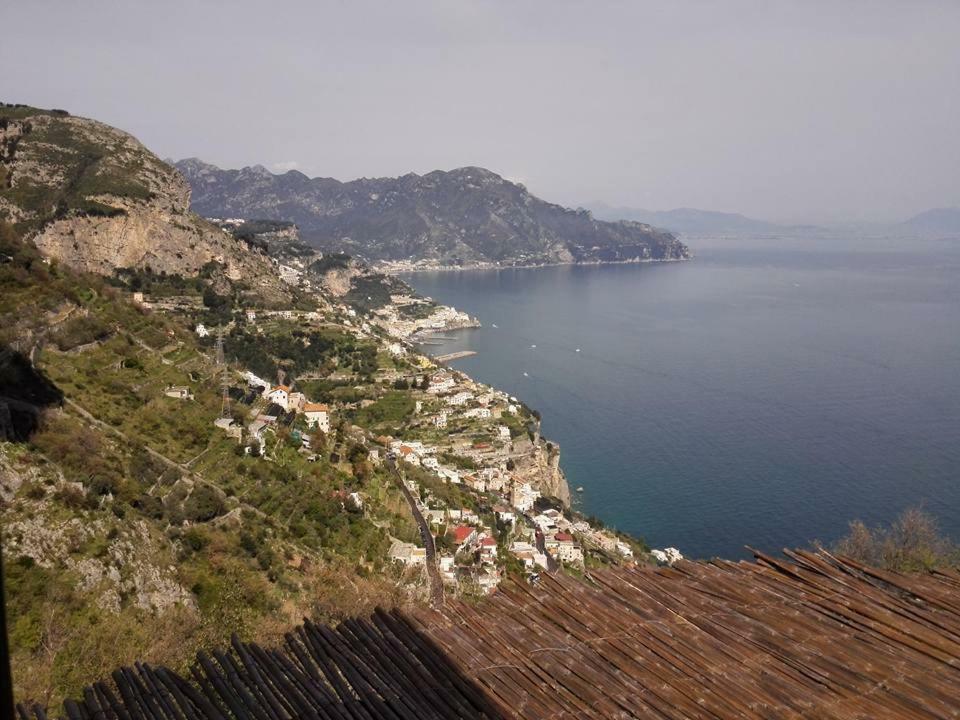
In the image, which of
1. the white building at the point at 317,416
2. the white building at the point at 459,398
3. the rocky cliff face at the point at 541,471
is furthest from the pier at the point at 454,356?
the white building at the point at 317,416

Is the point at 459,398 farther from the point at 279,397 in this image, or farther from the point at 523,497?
the point at 279,397

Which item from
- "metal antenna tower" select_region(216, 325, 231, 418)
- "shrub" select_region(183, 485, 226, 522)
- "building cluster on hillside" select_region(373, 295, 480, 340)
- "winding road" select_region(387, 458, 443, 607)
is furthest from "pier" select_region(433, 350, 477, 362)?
"shrub" select_region(183, 485, 226, 522)

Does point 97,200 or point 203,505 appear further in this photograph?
point 97,200

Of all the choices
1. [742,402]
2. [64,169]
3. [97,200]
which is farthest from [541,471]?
[64,169]

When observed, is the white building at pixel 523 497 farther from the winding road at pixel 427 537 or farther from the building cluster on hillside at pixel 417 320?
the building cluster on hillside at pixel 417 320

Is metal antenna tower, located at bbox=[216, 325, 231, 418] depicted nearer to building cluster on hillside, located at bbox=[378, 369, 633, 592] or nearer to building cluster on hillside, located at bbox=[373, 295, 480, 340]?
building cluster on hillside, located at bbox=[378, 369, 633, 592]
